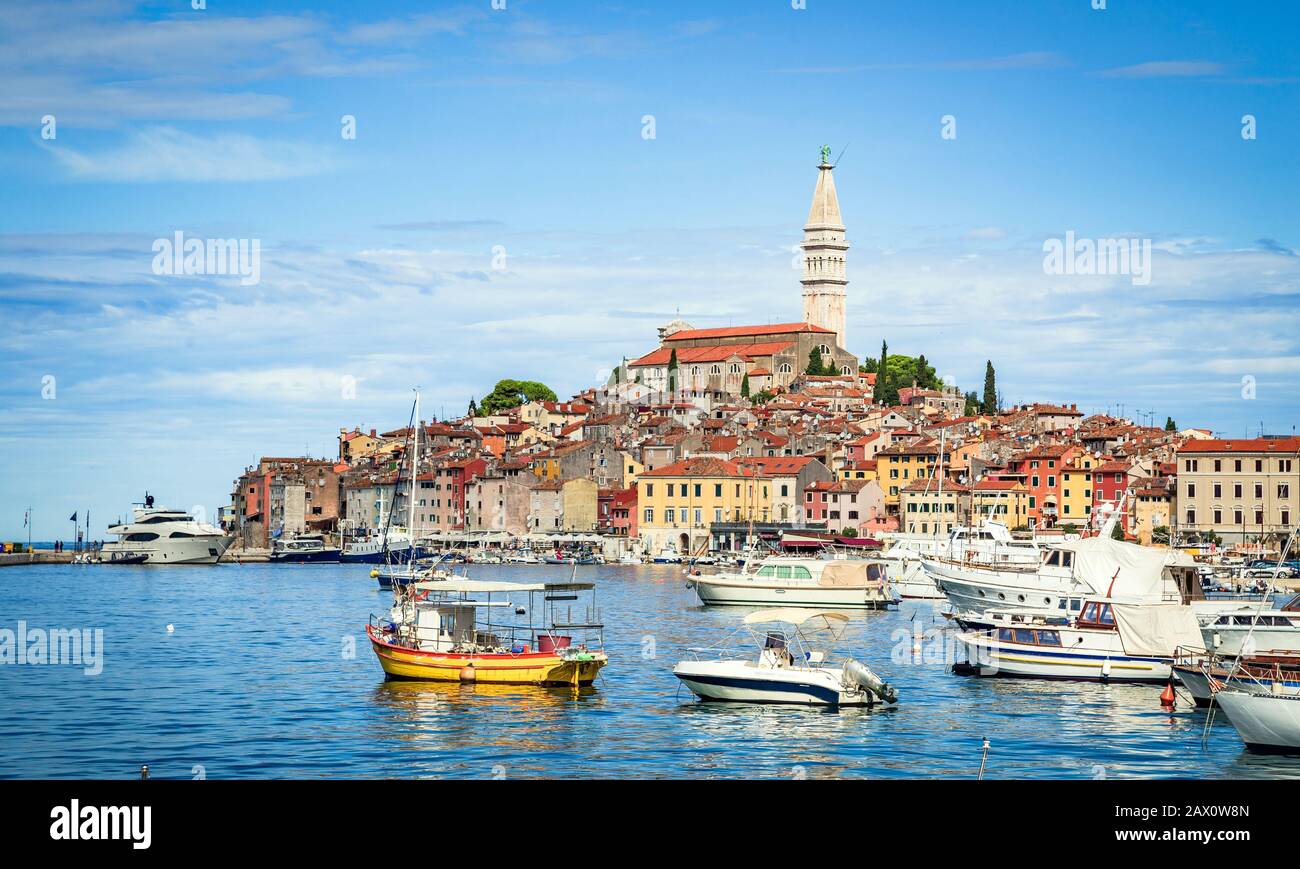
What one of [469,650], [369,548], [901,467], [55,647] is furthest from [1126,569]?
[369,548]

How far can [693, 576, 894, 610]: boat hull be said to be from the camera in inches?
1766

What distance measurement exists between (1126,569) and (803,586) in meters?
16.2

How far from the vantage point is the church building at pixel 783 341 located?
435 ft

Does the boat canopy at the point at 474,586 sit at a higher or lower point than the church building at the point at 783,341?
lower

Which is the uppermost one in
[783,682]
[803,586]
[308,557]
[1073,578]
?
[1073,578]

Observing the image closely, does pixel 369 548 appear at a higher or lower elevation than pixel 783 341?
lower

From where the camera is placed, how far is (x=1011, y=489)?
8044 centimetres

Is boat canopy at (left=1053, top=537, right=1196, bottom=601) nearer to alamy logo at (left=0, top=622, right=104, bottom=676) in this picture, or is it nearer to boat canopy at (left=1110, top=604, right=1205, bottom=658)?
boat canopy at (left=1110, top=604, right=1205, bottom=658)

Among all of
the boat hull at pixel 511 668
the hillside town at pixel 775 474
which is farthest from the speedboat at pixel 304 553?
the boat hull at pixel 511 668

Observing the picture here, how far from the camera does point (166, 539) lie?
87.9 metres

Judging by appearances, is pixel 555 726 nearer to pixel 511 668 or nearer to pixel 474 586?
pixel 511 668

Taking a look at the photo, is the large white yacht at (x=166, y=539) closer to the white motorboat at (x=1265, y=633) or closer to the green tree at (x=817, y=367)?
the green tree at (x=817, y=367)

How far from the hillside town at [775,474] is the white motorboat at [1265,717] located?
46.7 metres
